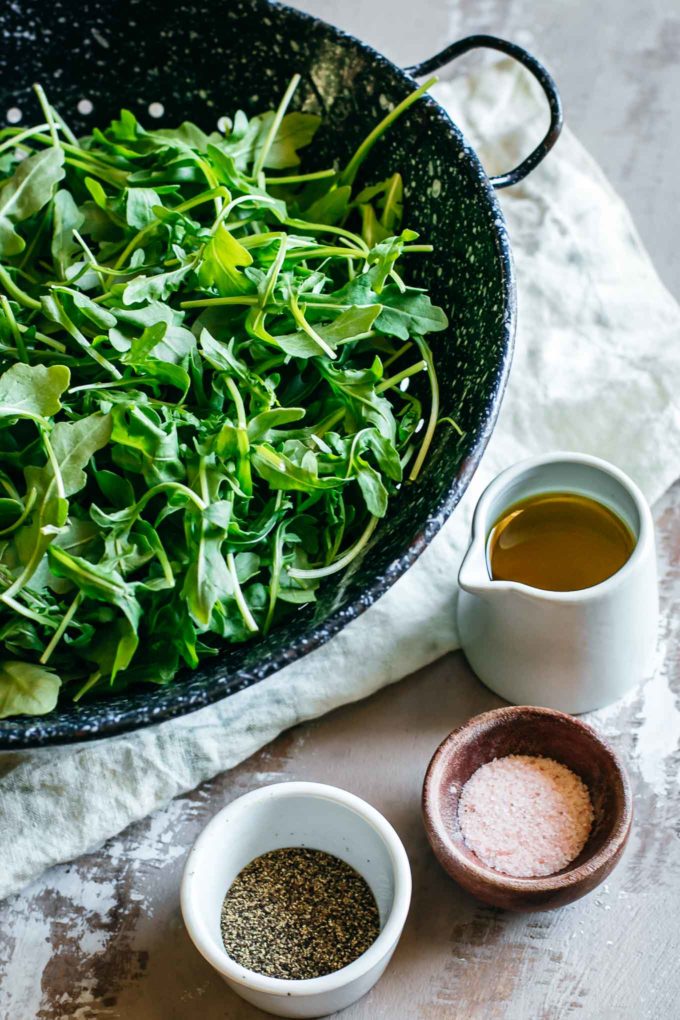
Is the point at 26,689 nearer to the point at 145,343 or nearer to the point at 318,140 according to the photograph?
the point at 145,343

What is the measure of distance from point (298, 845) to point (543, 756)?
0.22 m

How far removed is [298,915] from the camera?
3.06 feet

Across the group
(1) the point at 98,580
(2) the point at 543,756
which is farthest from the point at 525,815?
(1) the point at 98,580

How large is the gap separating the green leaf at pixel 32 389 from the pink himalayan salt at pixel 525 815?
46 centimetres

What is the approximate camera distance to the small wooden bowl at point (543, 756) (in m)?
0.88

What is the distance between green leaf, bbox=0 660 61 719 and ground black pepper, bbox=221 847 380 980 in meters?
0.24

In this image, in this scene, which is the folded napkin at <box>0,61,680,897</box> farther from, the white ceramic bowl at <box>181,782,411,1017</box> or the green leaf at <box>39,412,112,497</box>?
the green leaf at <box>39,412,112,497</box>

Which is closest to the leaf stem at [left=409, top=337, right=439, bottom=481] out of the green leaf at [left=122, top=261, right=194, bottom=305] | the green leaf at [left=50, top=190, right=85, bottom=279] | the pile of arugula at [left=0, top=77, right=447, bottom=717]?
the pile of arugula at [left=0, top=77, right=447, bottom=717]

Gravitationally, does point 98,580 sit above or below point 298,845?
above

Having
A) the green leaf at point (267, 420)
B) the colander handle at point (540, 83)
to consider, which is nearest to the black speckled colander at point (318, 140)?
the colander handle at point (540, 83)

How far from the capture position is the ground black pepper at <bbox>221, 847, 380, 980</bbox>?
35.5 inches

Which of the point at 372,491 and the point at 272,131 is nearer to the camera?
the point at 372,491

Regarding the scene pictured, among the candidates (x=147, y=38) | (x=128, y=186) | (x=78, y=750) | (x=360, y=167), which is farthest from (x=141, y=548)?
(x=147, y=38)

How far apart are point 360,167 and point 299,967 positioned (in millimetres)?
724
